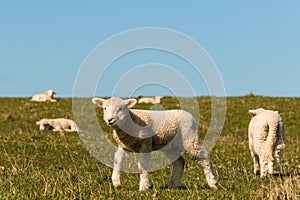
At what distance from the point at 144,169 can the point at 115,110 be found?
47.3 inches

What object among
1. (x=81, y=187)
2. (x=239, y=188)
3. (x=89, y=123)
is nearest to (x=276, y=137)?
(x=239, y=188)

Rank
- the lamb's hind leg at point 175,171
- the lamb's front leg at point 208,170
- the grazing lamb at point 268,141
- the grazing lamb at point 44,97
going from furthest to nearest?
the grazing lamb at point 44,97 < the grazing lamb at point 268,141 < the lamb's hind leg at point 175,171 < the lamb's front leg at point 208,170

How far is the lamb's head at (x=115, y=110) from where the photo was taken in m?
9.55

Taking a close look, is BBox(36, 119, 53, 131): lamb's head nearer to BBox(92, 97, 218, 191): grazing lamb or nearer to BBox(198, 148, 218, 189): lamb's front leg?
BBox(92, 97, 218, 191): grazing lamb

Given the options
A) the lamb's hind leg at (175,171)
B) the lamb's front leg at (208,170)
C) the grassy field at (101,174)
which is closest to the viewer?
the grassy field at (101,174)

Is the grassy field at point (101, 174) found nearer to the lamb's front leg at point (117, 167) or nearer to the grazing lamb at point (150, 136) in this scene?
the lamb's front leg at point (117, 167)

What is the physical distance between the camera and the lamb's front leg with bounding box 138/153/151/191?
32.8 feet

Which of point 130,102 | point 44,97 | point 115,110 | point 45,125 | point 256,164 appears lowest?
point 256,164

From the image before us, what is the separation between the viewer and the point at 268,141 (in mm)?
13461

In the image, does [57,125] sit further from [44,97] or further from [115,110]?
[115,110]

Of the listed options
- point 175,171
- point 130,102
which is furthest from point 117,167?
point 175,171

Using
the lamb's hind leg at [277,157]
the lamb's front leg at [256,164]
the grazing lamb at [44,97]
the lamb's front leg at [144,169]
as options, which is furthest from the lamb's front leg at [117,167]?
the grazing lamb at [44,97]

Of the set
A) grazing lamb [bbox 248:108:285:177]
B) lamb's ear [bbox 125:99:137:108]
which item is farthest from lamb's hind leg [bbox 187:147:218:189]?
grazing lamb [bbox 248:108:285:177]

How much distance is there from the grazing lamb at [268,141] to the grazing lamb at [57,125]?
44.3ft
